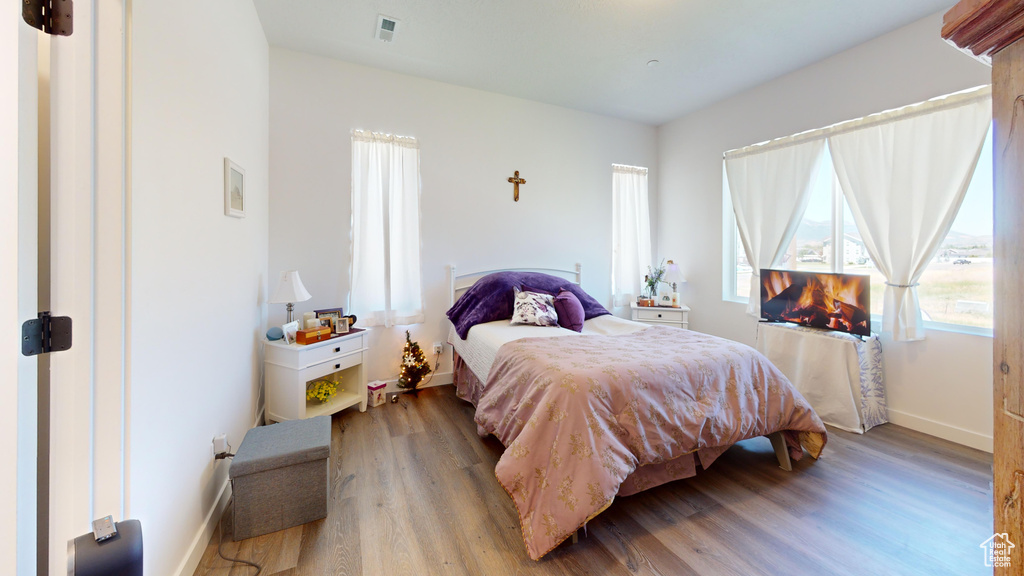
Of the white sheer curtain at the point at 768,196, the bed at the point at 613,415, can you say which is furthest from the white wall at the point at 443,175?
the bed at the point at 613,415

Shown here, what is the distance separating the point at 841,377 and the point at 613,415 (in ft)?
7.15

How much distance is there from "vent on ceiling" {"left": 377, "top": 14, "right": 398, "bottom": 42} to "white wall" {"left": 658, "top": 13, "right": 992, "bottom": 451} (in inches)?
126

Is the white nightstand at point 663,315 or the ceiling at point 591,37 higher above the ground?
the ceiling at point 591,37

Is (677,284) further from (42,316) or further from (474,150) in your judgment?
(42,316)

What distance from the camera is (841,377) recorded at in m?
2.81

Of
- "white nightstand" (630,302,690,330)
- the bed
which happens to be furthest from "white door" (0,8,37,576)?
"white nightstand" (630,302,690,330)

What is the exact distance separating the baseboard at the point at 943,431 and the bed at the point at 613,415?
111cm

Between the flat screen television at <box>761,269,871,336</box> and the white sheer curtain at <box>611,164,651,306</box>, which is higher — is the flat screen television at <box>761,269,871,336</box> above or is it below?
below

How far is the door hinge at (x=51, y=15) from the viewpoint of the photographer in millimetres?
931

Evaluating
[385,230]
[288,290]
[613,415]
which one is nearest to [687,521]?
[613,415]

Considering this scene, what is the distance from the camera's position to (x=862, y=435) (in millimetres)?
2672

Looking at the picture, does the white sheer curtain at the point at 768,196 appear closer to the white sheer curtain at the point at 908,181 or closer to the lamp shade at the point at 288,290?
the white sheer curtain at the point at 908,181

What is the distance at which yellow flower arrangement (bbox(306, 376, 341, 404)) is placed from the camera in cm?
283

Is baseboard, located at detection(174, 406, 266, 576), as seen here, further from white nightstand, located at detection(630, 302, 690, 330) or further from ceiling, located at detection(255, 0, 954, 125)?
white nightstand, located at detection(630, 302, 690, 330)
